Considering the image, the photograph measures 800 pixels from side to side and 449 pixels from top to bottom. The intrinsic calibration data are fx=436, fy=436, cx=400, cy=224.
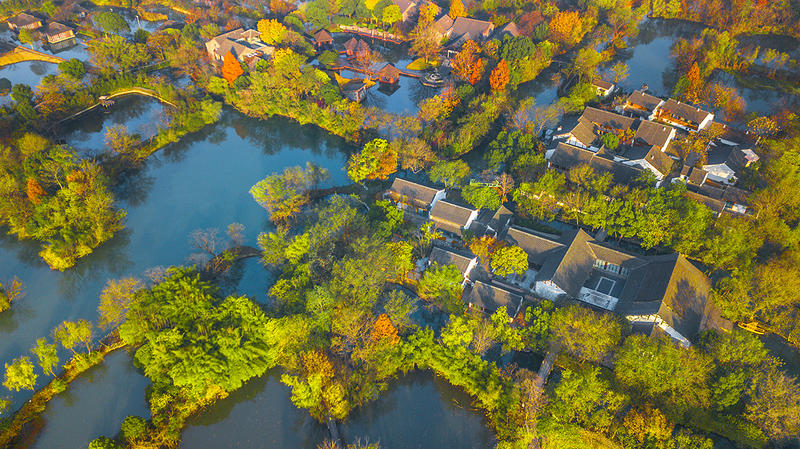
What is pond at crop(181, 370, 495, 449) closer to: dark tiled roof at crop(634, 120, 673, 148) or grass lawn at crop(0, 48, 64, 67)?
dark tiled roof at crop(634, 120, 673, 148)

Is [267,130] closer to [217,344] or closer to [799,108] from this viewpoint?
[217,344]

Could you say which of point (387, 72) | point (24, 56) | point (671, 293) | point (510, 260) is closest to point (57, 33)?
point (24, 56)

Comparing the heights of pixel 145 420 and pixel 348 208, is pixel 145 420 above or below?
below

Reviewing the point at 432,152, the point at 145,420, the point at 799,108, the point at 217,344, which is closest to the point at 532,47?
the point at 432,152

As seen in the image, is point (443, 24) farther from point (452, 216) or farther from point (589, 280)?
point (589, 280)

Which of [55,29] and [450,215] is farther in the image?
[55,29]

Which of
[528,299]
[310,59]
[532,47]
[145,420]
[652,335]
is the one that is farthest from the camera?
[310,59]

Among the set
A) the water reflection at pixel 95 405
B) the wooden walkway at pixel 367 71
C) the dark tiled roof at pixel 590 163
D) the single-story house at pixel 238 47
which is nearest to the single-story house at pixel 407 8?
the wooden walkway at pixel 367 71

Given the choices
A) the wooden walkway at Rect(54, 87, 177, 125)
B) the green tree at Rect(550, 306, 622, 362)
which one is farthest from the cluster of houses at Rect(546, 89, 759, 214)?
the wooden walkway at Rect(54, 87, 177, 125)
